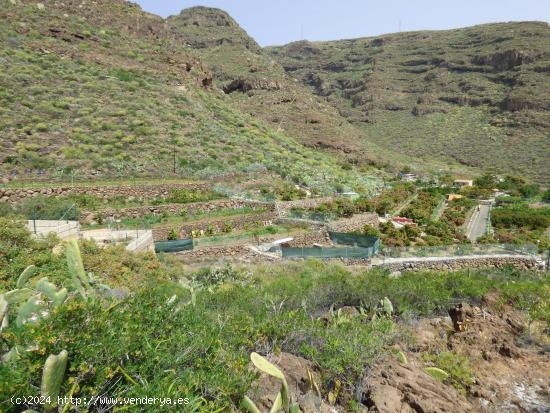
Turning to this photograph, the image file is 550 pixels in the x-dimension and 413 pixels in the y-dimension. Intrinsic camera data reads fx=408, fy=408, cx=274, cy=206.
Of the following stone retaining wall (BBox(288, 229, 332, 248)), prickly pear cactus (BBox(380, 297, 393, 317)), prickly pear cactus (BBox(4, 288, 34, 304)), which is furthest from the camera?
stone retaining wall (BBox(288, 229, 332, 248))

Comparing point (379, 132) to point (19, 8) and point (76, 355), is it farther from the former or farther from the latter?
point (76, 355)

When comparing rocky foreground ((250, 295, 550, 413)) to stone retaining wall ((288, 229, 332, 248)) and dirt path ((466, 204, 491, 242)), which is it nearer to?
stone retaining wall ((288, 229, 332, 248))

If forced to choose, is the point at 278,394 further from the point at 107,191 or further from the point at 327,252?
the point at 107,191

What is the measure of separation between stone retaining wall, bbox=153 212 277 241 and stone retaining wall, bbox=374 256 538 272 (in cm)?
754

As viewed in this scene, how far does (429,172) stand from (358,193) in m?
32.5

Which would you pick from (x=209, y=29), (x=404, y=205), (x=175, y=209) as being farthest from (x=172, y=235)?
(x=209, y=29)

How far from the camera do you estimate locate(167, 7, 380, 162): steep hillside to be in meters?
63.2

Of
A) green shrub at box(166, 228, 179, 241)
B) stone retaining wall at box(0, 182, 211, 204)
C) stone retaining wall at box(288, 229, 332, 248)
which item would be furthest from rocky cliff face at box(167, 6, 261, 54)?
green shrub at box(166, 228, 179, 241)

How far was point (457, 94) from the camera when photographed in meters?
94.3

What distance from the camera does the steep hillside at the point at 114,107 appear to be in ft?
88.7

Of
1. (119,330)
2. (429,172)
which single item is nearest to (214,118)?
(429,172)

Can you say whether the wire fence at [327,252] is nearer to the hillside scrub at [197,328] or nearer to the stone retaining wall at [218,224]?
the stone retaining wall at [218,224]

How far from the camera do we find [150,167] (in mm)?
28297

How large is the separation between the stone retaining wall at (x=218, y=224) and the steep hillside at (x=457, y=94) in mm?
56494
